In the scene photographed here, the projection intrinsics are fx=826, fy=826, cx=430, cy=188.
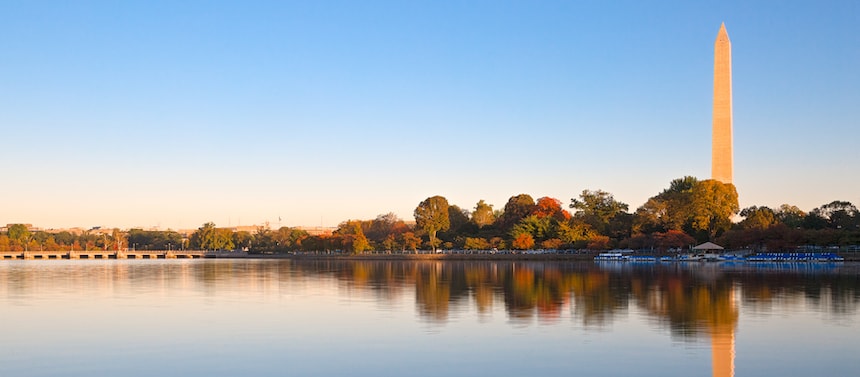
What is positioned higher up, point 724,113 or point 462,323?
point 724,113

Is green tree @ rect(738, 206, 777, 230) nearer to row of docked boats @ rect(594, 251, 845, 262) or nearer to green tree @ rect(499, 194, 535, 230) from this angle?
row of docked boats @ rect(594, 251, 845, 262)

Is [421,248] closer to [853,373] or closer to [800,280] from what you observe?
[800,280]

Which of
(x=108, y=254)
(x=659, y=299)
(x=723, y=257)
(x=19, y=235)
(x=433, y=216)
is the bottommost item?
(x=108, y=254)

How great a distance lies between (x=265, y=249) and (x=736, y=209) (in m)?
98.4

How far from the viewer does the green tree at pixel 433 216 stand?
379ft

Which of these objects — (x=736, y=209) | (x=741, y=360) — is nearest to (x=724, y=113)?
(x=736, y=209)

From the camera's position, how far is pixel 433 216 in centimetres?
11575

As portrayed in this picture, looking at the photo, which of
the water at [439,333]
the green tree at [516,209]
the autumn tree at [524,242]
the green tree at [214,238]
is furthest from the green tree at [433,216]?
the water at [439,333]

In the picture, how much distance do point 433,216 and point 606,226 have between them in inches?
1043

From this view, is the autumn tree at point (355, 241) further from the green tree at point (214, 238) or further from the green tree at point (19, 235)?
the green tree at point (19, 235)

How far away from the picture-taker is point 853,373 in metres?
13.6

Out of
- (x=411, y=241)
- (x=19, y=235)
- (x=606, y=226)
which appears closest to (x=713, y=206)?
(x=606, y=226)

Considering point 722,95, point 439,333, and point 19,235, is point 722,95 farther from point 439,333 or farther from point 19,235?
point 19,235

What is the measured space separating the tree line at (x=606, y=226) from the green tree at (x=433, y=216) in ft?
0.46
